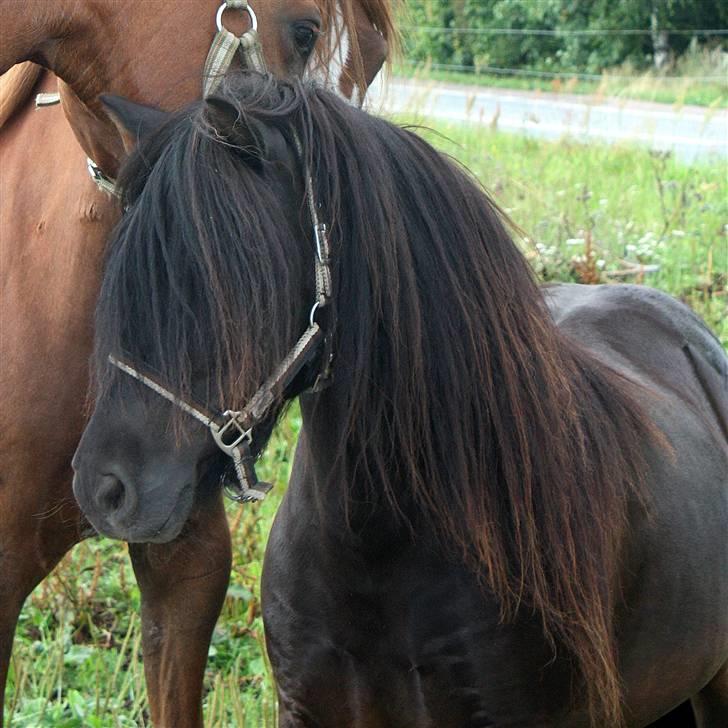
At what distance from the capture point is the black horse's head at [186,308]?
5.19 ft

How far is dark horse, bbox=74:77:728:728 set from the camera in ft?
5.26

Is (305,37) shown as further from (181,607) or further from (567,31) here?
(567,31)

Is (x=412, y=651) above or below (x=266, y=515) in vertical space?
above

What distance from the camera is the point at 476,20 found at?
18141 mm

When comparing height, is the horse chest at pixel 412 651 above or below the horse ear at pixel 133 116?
below

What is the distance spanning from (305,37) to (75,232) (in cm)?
56

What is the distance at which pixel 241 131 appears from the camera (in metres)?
1.63

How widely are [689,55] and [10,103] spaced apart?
11227 millimetres

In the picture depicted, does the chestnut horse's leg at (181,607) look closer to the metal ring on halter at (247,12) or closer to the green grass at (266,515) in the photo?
the green grass at (266,515)

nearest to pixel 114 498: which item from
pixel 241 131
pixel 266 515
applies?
pixel 241 131

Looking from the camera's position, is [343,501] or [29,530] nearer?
[343,501]

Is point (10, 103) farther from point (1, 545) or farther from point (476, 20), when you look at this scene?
point (476, 20)

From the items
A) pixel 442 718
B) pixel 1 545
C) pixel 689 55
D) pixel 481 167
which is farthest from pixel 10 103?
pixel 689 55

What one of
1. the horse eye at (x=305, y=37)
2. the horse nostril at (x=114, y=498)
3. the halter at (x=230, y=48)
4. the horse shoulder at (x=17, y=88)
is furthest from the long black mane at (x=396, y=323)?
the horse shoulder at (x=17, y=88)
